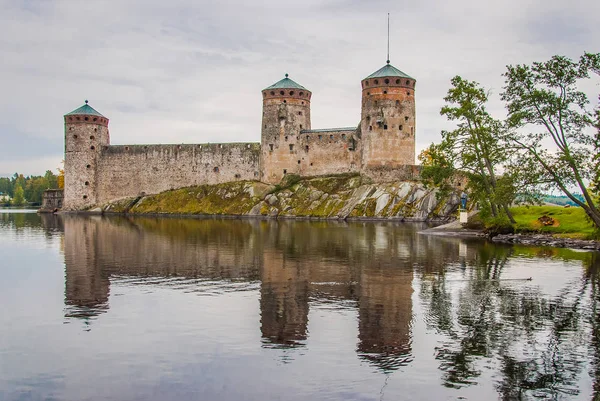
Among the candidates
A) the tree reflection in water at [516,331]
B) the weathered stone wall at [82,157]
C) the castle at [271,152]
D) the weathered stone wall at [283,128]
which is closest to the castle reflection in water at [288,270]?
the tree reflection in water at [516,331]

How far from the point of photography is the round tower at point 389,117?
228 feet

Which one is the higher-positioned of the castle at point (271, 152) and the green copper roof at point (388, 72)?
the green copper roof at point (388, 72)

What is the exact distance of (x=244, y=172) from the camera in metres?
80.2

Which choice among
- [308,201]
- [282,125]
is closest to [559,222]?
[308,201]

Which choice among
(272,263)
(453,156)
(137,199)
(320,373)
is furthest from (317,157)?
(320,373)

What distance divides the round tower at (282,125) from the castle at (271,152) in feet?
0.41

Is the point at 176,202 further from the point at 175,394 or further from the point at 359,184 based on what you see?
the point at 175,394

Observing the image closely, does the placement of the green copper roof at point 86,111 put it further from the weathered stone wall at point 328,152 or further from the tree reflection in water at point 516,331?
the tree reflection in water at point 516,331

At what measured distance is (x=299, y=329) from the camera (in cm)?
1487

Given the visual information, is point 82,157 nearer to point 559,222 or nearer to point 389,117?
point 389,117

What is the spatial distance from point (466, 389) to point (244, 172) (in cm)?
7029

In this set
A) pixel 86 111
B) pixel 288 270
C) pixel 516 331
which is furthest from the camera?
pixel 86 111

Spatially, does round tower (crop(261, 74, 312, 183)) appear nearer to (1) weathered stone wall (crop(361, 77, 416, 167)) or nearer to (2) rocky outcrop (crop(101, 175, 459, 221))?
(2) rocky outcrop (crop(101, 175, 459, 221))

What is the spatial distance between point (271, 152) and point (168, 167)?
1611 cm
